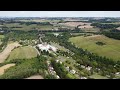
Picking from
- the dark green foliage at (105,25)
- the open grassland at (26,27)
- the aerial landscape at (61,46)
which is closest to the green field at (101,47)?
the aerial landscape at (61,46)

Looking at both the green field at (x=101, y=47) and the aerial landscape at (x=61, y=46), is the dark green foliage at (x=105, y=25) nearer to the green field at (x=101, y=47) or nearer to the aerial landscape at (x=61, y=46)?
the aerial landscape at (x=61, y=46)

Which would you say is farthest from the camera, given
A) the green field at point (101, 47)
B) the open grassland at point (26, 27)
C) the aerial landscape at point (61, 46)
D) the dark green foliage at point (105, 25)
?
the open grassland at point (26, 27)

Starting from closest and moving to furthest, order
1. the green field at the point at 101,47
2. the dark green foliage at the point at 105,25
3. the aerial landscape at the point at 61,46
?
1. the aerial landscape at the point at 61,46
2. the green field at the point at 101,47
3. the dark green foliage at the point at 105,25

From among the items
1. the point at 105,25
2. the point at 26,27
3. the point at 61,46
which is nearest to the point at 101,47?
the point at 61,46

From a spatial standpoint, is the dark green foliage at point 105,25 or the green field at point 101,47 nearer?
the green field at point 101,47

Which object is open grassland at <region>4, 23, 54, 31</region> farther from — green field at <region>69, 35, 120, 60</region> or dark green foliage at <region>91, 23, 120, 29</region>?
dark green foliage at <region>91, 23, 120, 29</region>
